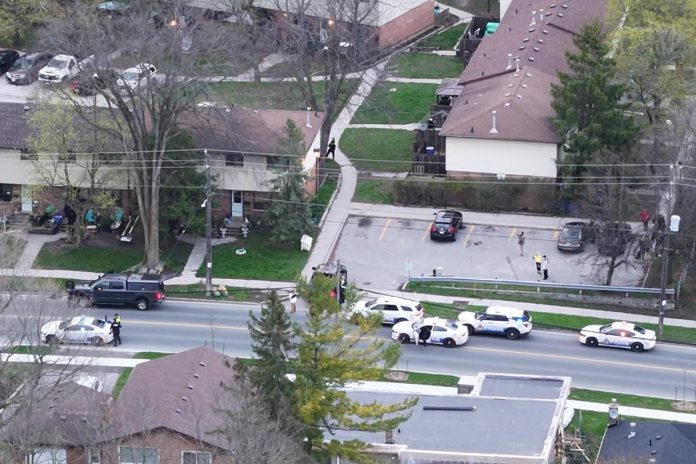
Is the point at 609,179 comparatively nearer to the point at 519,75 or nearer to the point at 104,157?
the point at 519,75

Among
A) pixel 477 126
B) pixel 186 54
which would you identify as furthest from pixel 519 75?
pixel 186 54

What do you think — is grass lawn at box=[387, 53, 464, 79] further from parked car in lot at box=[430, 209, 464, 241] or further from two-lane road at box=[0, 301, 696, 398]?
two-lane road at box=[0, 301, 696, 398]

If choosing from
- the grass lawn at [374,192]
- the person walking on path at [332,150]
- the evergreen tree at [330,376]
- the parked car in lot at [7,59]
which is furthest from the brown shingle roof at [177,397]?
the parked car in lot at [7,59]

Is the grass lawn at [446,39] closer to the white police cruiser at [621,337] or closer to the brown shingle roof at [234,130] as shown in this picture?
the brown shingle roof at [234,130]

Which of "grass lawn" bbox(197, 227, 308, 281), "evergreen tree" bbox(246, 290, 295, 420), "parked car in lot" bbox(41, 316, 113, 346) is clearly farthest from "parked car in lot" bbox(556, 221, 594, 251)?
"evergreen tree" bbox(246, 290, 295, 420)

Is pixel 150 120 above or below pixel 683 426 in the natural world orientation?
above

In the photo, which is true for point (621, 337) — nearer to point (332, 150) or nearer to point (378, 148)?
point (332, 150)
